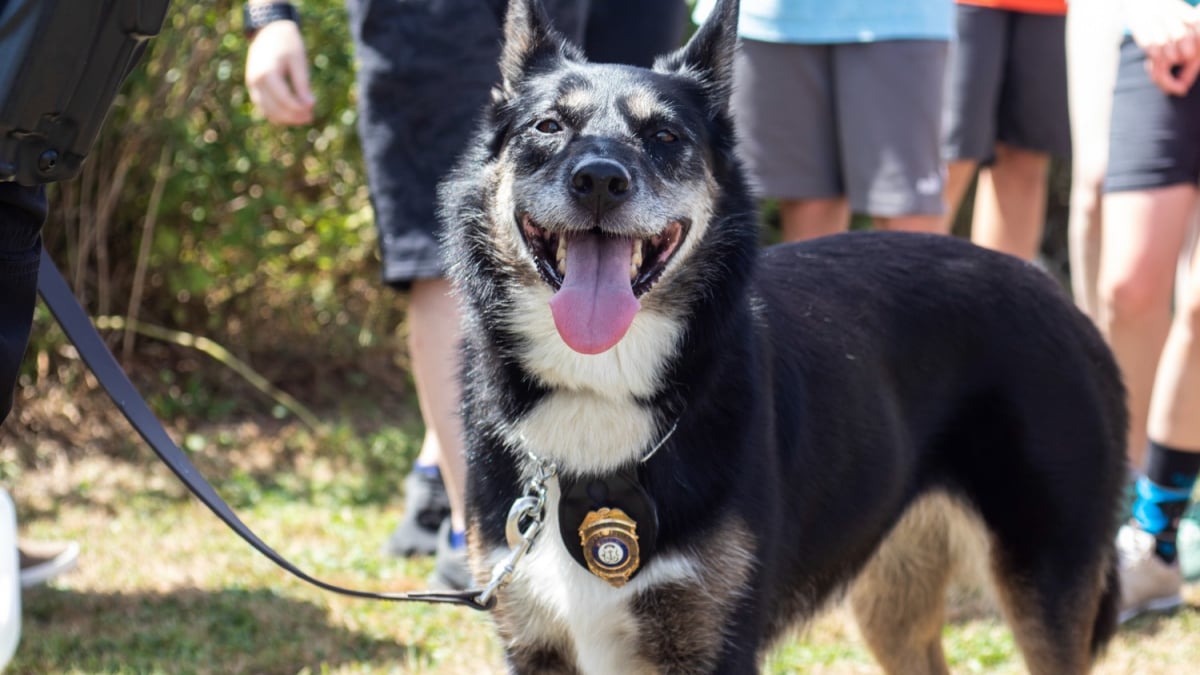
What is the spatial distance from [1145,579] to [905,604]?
1.12 metres

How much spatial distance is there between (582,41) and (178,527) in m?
2.32

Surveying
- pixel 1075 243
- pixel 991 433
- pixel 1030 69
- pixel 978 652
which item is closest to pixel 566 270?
pixel 991 433

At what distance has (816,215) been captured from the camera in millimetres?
4711

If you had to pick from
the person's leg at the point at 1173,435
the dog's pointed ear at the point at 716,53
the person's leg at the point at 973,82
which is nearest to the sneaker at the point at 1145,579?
the person's leg at the point at 1173,435

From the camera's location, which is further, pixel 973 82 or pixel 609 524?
pixel 973 82

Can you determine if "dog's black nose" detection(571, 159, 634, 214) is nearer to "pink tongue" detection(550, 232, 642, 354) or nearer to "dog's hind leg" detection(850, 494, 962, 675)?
"pink tongue" detection(550, 232, 642, 354)

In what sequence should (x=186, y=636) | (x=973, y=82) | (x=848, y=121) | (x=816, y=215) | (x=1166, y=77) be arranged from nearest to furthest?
(x=1166, y=77) < (x=186, y=636) < (x=848, y=121) < (x=816, y=215) < (x=973, y=82)

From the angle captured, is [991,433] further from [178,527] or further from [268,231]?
[268,231]

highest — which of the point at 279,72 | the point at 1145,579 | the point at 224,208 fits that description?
the point at 279,72

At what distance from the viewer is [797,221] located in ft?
15.7

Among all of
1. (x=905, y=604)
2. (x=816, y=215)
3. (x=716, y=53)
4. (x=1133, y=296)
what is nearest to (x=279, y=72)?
(x=716, y=53)

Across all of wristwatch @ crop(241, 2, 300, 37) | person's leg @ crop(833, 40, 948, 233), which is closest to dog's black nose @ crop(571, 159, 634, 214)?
wristwatch @ crop(241, 2, 300, 37)

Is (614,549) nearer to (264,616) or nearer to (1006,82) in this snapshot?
(264,616)

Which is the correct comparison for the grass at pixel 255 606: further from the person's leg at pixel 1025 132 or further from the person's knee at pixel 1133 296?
the person's leg at pixel 1025 132
